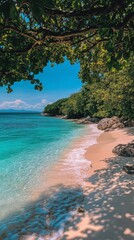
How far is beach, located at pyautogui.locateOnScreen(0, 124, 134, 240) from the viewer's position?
16.9 feet

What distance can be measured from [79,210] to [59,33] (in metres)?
4.81

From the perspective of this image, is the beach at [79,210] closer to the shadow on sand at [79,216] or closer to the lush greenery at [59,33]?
the shadow on sand at [79,216]

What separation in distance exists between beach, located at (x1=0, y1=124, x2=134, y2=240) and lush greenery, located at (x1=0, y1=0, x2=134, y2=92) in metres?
3.69

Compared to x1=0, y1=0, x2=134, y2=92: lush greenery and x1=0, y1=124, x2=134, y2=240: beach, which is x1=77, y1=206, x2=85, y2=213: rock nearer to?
x1=0, y1=124, x2=134, y2=240: beach

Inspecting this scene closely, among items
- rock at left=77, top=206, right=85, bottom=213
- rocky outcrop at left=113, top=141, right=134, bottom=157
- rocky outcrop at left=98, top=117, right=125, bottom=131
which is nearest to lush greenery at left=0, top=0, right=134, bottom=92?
rock at left=77, top=206, right=85, bottom=213

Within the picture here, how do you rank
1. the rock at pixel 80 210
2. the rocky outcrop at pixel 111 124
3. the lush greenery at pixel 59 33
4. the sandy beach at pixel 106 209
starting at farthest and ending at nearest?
the rocky outcrop at pixel 111 124
the rock at pixel 80 210
the sandy beach at pixel 106 209
the lush greenery at pixel 59 33

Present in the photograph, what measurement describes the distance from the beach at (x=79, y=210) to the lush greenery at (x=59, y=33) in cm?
369

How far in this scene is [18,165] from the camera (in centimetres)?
1343

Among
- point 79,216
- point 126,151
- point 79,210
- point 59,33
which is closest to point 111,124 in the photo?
point 126,151

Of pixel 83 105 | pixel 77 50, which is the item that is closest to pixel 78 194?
pixel 77 50

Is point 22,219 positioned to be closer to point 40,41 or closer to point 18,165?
point 40,41

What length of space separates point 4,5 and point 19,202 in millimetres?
6792

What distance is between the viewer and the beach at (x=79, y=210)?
5.14 m

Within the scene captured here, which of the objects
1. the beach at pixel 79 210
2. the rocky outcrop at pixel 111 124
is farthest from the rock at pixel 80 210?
the rocky outcrop at pixel 111 124
